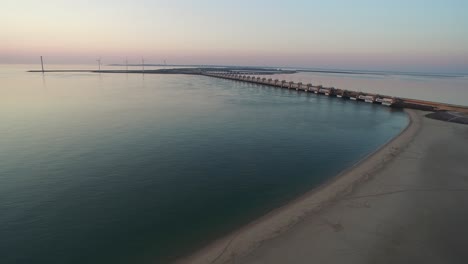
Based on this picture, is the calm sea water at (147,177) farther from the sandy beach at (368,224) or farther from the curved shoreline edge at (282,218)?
the sandy beach at (368,224)

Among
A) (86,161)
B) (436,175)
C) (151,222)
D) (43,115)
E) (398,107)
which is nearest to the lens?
(151,222)

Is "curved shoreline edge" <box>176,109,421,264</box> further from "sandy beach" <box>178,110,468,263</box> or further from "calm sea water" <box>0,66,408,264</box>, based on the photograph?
"calm sea water" <box>0,66,408,264</box>

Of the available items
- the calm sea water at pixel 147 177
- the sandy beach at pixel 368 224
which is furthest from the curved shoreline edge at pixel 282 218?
the calm sea water at pixel 147 177

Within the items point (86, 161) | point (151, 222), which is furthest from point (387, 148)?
point (86, 161)

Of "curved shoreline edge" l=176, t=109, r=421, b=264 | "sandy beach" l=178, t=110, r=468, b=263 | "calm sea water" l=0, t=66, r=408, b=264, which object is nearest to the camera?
"sandy beach" l=178, t=110, r=468, b=263

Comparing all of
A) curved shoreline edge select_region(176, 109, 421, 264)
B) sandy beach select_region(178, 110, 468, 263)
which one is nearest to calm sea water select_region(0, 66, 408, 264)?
curved shoreline edge select_region(176, 109, 421, 264)

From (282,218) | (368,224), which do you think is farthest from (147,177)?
(368,224)

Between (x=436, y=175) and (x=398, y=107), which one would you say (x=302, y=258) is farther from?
(x=398, y=107)
